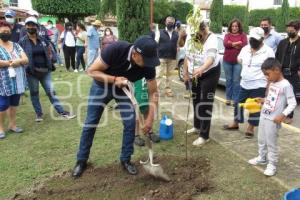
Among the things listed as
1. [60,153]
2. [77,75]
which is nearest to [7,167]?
[60,153]

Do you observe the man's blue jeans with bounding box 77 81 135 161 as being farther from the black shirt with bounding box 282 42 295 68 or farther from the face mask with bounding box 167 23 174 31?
the face mask with bounding box 167 23 174 31

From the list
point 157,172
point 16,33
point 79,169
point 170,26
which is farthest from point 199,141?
point 16,33

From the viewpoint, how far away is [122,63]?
13.3 ft

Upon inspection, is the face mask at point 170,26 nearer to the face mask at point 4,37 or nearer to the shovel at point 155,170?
the face mask at point 4,37

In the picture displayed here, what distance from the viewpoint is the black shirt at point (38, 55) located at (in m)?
6.46

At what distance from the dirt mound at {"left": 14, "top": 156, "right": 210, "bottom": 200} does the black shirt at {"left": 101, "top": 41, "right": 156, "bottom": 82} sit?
3.86 feet

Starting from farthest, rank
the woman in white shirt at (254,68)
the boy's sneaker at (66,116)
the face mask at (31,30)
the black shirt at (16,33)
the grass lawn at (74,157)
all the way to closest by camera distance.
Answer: the black shirt at (16,33) → the boy's sneaker at (66,116) → the face mask at (31,30) → the woman in white shirt at (254,68) → the grass lawn at (74,157)

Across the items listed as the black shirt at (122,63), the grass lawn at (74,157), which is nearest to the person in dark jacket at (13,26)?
the grass lawn at (74,157)

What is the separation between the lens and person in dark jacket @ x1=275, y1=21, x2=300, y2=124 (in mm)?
6555

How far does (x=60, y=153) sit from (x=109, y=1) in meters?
32.1

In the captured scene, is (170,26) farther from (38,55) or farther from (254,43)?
(254,43)

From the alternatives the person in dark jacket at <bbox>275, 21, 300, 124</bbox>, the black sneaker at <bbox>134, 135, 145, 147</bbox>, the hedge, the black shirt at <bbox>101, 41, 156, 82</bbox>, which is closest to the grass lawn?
the black sneaker at <bbox>134, 135, 145, 147</bbox>

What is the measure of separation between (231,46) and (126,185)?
172 inches

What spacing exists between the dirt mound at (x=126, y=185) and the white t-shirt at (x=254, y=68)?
153 centimetres
